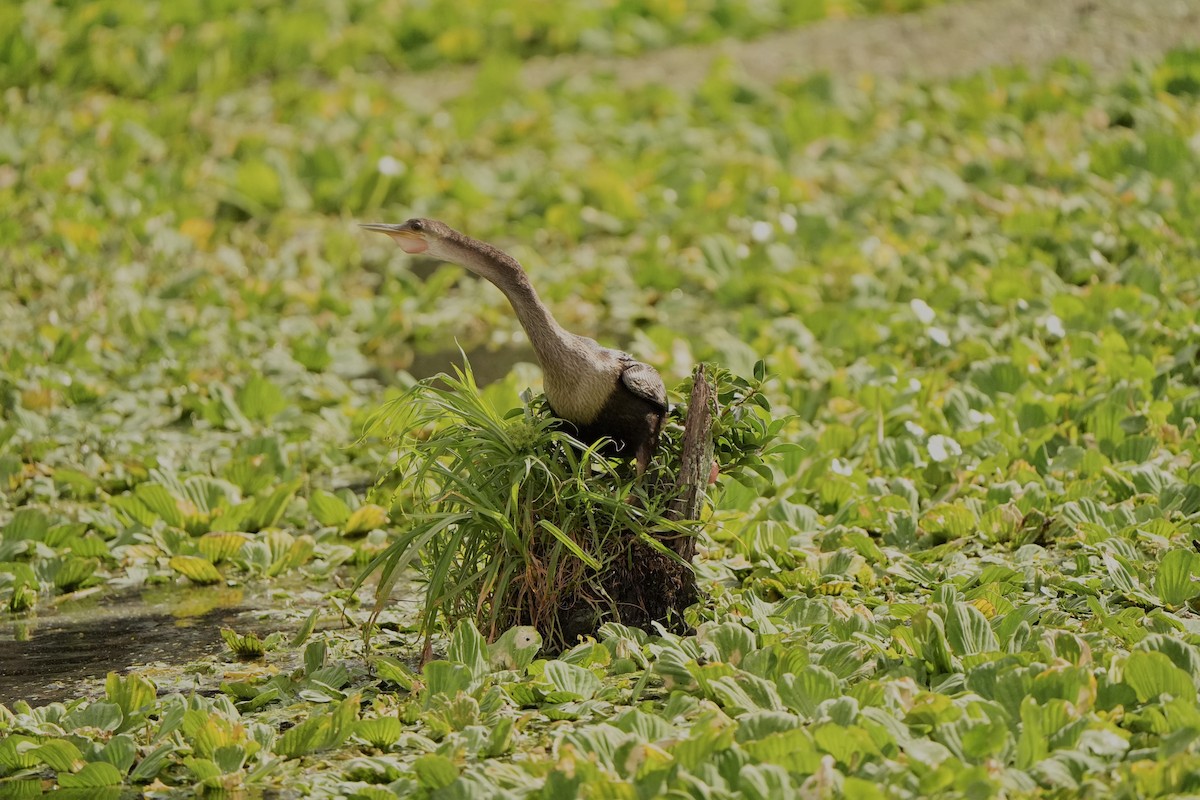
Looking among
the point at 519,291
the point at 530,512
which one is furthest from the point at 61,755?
the point at 519,291

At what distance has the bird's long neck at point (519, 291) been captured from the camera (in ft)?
15.5

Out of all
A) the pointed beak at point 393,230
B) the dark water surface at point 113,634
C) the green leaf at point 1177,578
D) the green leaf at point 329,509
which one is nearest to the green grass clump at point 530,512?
the pointed beak at point 393,230

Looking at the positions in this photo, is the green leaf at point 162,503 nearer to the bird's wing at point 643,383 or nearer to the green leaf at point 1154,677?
the bird's wing at point 643,383

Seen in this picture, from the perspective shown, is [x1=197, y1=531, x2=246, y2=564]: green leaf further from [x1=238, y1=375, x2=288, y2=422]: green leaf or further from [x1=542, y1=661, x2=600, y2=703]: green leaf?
[x1=542, y1=661, x2=600, y2=703]: green leaf

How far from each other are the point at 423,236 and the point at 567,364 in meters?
0.55

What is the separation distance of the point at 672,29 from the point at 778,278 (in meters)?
4.93

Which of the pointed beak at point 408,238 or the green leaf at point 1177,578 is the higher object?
the pointed beak at point 408,238

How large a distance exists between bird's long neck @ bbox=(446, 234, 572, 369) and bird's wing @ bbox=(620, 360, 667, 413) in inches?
7.5

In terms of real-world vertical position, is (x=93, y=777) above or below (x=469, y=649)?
below

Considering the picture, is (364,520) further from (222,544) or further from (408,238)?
(408,238)

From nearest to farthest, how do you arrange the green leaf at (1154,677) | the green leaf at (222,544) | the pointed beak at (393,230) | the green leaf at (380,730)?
the green leaf at (1154,677), the green leaf at (380,730), the pointed beak at (393,230), the green leaf at (222,544)

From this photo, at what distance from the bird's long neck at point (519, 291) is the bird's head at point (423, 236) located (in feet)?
0.09

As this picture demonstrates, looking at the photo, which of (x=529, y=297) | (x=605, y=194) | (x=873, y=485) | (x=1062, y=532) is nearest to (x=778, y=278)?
(x=605, y=194)

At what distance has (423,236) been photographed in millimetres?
4711
